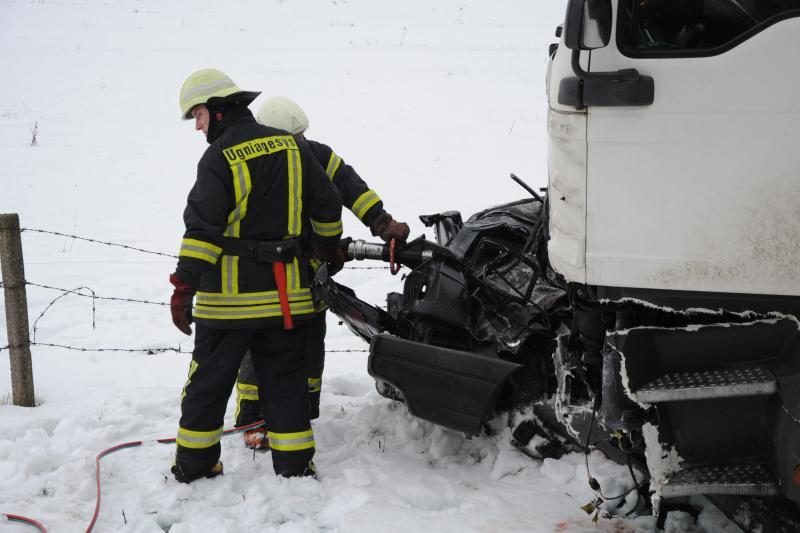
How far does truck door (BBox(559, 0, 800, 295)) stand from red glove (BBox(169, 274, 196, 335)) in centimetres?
199

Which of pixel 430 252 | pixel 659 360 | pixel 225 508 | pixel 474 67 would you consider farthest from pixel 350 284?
pixel 474 67

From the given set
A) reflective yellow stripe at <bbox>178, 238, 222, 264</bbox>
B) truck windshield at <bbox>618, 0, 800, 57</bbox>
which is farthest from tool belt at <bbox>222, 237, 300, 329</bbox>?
truck windshield at <bbox>618, 0, 800, 57</bbox>

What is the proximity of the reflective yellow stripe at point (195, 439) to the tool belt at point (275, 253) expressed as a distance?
2.17 feet

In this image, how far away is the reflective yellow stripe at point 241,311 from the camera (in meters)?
4.01

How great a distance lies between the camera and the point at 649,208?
2863 mm

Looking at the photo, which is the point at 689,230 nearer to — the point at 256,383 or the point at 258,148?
the point at 258,148

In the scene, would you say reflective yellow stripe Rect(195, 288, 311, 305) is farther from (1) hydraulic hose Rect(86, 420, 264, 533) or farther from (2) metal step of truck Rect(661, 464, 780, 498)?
(2) metal step of truck Rect(661, 464, 780, 498)

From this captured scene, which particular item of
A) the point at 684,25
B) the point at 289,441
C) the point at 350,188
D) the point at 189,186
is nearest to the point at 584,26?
the point at 684,25

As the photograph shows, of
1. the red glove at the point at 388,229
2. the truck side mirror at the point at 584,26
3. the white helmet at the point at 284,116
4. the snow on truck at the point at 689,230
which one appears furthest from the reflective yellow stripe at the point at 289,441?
the truck side mirror at the point at 584,26

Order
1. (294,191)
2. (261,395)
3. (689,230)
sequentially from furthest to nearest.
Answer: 1. (261,395)
2. (294,191)
3. (689,230)

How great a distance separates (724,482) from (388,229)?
7.24 feet

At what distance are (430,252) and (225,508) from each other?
5.37 ft

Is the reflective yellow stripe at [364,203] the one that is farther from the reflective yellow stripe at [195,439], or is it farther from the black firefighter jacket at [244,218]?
the reflective yellow stripe at [195,439]

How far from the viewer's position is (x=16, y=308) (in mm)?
5031
